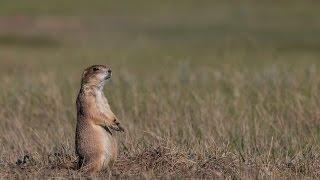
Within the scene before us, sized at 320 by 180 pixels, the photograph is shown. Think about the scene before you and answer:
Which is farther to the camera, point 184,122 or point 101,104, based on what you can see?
point 184,122

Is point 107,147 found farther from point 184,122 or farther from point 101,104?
point 184,122

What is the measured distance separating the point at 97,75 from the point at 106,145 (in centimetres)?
64

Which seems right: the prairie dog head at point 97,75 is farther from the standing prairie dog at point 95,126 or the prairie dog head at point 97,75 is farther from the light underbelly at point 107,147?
the light underbelly at point 107,147

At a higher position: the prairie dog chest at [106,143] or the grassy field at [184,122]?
the prairie dog chest at [106,143]

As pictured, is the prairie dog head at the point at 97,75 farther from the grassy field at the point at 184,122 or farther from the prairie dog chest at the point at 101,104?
the grassy field at the point at 184,122

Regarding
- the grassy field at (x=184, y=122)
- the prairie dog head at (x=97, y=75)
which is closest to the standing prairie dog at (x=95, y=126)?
the prairie dog head at (x=97, y=75)

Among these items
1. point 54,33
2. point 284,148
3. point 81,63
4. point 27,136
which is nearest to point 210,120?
point 284,148

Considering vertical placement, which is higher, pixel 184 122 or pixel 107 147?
pixel 107 147

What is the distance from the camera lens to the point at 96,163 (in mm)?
6895

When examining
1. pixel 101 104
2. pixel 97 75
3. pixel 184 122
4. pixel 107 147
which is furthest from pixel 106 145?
pixel 184 122

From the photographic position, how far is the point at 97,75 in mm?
7016

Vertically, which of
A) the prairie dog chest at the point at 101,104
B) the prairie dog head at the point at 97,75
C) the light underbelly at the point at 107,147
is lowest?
the light underbelly at the point at 107,147

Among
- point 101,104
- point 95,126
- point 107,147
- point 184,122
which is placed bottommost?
point 184,122

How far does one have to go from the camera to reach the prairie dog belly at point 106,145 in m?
6.90
